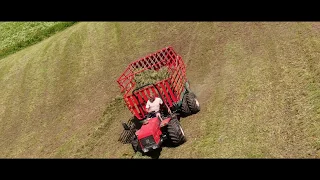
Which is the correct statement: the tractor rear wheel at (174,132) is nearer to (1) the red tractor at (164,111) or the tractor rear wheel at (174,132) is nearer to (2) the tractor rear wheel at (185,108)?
(1) the red tractor at (164,111)

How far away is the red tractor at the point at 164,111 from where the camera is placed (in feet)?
39.7

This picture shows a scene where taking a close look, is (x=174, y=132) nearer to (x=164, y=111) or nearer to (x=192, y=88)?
(x=164, y=111)

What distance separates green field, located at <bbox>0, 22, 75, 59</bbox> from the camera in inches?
1193

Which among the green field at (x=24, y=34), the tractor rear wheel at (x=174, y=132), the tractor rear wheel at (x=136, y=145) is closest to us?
the tractor rear wheel at (x=174, y=132)

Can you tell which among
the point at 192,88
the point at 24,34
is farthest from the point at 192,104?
the point at 24,34

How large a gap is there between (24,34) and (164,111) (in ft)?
70.4

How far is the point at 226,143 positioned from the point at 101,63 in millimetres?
12588

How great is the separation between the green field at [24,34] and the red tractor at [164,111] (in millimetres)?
17139

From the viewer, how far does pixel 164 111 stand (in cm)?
1388

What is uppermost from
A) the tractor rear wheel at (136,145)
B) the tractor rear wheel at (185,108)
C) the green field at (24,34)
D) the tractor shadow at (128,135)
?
the green field at (24,34)

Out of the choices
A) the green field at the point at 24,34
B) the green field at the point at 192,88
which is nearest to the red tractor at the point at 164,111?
the green field at the point at 192,88

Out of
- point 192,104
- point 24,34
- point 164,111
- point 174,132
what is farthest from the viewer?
point 24,34
